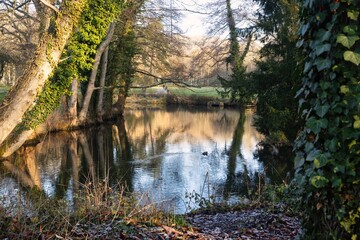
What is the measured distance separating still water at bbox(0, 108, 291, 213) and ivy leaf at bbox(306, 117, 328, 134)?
3.88m

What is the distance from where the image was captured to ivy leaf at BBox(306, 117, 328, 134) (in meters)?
2.74

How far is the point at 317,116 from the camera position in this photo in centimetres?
285

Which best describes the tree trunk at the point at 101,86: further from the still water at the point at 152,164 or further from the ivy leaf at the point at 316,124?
the ivy leaf at the point at 316,124

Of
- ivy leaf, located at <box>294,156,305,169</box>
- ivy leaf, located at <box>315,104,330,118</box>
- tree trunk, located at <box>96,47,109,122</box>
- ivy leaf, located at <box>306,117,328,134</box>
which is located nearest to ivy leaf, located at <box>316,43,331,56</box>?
ivy leaf, located at <box>315,104,330,118</box>

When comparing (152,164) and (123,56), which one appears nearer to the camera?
(152,164)

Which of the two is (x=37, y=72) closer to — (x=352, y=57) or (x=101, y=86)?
(x=352, y=57)

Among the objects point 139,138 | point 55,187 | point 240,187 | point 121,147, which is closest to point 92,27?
point 55,187

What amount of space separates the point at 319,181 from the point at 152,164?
36.4 ft

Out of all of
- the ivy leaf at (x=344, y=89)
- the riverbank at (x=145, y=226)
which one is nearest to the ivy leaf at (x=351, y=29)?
the ivy leaf at (x=344, y=89)

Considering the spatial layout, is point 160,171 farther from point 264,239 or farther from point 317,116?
point 317,116

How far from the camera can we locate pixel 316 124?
2773mm

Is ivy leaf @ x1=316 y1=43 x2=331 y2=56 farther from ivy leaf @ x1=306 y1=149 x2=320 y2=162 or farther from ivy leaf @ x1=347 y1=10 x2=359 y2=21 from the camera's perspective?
ivy leaf @ x1=306 y1=149 x2=320 y2=162

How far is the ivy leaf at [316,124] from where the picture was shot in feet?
9.00

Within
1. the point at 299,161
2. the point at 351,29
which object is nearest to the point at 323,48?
the point at 351,29
